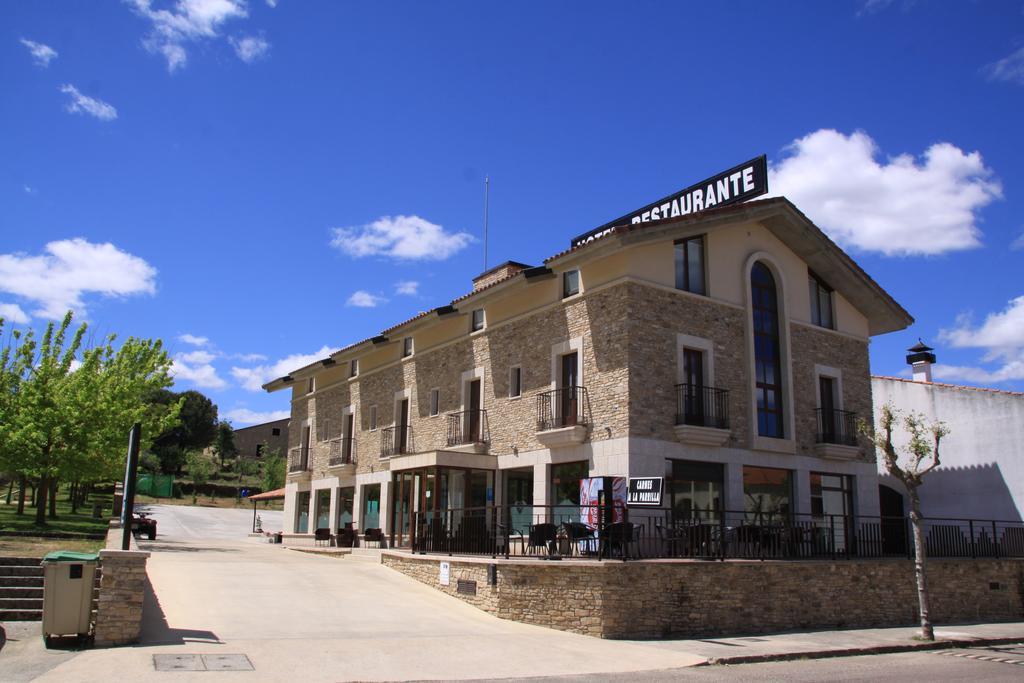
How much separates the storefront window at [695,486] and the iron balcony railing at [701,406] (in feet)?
3.16

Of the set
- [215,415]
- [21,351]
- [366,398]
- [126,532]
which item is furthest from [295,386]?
[215,415]

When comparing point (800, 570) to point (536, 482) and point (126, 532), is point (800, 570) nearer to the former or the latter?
point (536, 482)

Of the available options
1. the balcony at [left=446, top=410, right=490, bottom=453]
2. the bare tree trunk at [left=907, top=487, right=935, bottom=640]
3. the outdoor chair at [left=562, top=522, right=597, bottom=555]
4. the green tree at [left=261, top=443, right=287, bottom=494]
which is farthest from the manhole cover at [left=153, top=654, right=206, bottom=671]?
the green tree at [left=261, top=443, right=287, bottom=494]

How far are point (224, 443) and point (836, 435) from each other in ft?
198

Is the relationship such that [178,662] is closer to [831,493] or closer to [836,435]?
[831,493]

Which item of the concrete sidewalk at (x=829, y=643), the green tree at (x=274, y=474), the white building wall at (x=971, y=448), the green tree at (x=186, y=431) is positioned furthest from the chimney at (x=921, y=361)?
the green tree at (x=186, y=431)

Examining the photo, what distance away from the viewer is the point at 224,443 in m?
71.7

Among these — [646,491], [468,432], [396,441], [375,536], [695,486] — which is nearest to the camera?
[646,491]

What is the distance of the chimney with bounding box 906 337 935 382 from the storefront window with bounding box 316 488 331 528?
69.4 ft

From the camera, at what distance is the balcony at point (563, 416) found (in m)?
18.6

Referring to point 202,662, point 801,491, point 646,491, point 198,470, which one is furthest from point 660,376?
point 198,470

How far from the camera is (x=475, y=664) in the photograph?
10805 millimetres

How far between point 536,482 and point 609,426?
2.76 metres

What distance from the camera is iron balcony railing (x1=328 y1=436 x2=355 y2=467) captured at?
28812 millimetres
